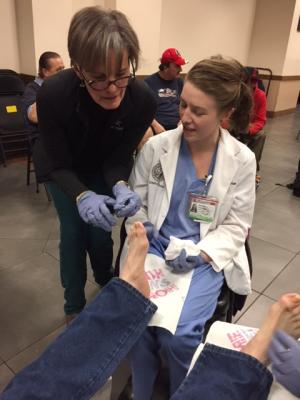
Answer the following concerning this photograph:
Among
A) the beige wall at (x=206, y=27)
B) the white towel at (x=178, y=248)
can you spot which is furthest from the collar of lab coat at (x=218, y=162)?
the beige wall at (x=206, y=27)

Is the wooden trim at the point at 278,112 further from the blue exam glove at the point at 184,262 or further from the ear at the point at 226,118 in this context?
the blue exam glove at the point at 184,262

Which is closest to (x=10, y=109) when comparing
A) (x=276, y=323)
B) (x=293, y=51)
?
(x=276, y=323)

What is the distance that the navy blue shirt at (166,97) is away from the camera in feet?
10.7

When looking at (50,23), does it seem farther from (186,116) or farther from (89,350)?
(89,350)

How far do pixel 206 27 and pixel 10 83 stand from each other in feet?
11.9

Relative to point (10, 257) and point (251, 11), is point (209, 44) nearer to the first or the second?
point (251, 11)

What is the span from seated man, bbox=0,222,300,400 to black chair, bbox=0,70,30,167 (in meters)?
2.68

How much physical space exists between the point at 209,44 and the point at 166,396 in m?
5.85

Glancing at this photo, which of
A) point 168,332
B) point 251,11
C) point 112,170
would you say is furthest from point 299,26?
point 168,332

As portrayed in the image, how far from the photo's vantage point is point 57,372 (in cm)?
85

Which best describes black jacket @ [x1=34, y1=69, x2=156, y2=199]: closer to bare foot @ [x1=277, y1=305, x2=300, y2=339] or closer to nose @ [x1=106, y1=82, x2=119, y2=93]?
nose @ [x1=106, y1=82, x2=119, y2=93]

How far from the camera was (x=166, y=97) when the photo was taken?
10.7 feet

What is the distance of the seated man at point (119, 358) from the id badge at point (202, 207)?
353mm

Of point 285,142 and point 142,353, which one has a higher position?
point 142,353
